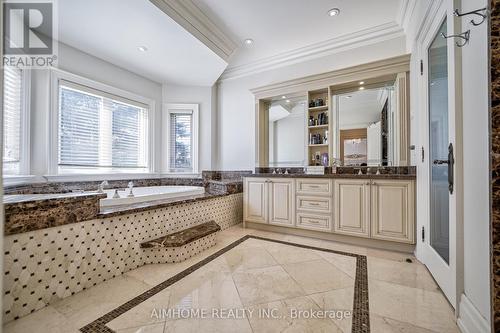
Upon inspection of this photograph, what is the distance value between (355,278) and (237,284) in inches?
37.8

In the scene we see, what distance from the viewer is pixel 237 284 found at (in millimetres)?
1591

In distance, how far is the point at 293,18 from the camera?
104 inches

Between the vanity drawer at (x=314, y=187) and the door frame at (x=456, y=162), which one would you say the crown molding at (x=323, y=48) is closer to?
the door frame at (x=456, y=162)

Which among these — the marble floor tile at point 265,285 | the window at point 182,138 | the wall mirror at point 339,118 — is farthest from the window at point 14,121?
the wall mirror at point 339,118

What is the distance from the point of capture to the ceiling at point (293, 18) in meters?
2.42

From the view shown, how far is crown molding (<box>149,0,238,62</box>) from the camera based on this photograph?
7.42 feet

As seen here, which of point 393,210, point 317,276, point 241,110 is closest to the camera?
point 317,276

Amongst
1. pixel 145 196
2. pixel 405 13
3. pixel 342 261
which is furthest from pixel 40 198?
pixel 405 13

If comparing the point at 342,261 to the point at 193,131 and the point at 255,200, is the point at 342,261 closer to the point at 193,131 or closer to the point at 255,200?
the point at 255,200

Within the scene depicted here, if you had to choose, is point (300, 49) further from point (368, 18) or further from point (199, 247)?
point (199, 247)

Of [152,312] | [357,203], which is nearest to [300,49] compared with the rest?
[357,203]

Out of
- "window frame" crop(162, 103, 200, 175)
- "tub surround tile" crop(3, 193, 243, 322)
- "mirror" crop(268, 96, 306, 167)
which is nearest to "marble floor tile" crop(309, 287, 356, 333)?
"tub surround tile" crop(3, 193, 243, 322)

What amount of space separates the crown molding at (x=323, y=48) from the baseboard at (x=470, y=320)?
3.03 m

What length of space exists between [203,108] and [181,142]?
80 centimetres
